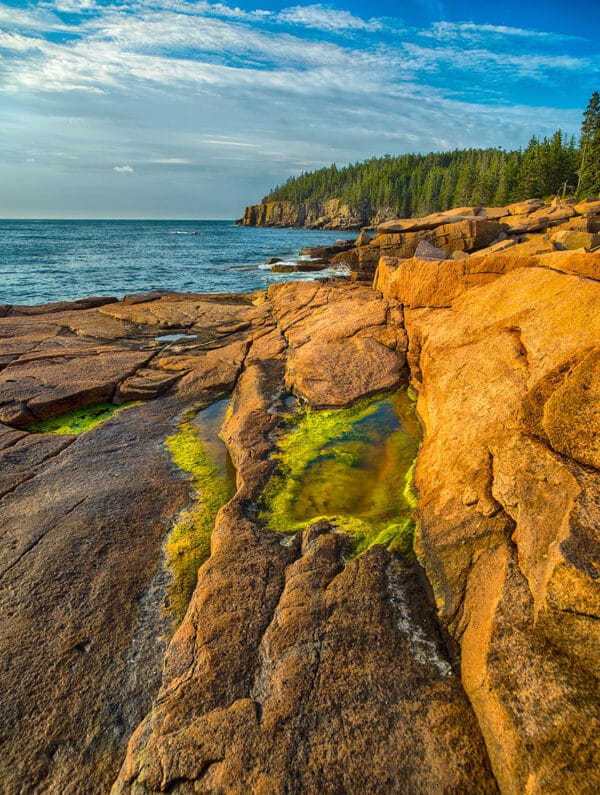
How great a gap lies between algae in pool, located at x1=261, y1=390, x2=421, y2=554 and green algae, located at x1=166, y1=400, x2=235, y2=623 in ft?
3.21

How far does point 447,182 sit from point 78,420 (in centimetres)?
12576

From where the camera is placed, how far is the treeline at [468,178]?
2692 inches

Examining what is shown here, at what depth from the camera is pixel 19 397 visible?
10.9 meters

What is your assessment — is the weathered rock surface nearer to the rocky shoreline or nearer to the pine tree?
the rocky shoreline

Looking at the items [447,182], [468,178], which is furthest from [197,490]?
[447,182]

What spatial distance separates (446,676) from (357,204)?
169m

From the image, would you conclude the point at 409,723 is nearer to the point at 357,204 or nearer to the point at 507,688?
the point at 507,688

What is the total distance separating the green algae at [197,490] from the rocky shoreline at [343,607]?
0.52 ft

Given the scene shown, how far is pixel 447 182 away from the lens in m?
114

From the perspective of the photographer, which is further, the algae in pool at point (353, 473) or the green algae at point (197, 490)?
the algae in pool at point (353, 473)

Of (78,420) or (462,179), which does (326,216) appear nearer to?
(462,179)


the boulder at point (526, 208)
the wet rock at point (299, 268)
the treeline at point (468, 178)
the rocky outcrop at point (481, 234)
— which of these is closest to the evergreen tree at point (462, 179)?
the treeline at point (468, 178)

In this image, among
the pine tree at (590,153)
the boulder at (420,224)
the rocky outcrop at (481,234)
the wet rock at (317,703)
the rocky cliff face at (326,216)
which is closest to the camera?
the wet rock at (317,703)

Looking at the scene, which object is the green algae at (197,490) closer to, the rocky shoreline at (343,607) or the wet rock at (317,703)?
the rocky shoreline at (343,607)
